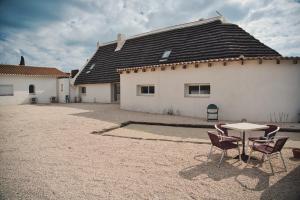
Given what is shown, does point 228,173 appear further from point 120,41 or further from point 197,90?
point 120,41

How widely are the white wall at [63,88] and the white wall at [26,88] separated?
1.98ft

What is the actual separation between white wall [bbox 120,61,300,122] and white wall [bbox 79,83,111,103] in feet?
31.7

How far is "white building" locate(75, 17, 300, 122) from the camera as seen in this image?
10445 millimetres

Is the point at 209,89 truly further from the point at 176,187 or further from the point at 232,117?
the point at 176,187

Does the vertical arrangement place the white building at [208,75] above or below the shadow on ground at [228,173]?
above

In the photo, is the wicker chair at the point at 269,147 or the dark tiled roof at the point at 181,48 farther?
the dark tiled roof at the point at 181,48

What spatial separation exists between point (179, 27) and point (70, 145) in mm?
14953

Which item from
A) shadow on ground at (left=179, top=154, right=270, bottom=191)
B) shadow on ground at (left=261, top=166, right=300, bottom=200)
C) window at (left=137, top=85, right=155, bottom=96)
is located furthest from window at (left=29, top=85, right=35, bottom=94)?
shadow on ground at (left=261, top=166, right=300, bottom=200)

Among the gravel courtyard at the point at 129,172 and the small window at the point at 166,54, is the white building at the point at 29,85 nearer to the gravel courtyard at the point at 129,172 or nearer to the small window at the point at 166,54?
the small window at the point at 166,54

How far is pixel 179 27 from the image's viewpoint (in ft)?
60.1

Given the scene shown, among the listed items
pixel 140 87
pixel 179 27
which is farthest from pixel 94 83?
pixel 179 27

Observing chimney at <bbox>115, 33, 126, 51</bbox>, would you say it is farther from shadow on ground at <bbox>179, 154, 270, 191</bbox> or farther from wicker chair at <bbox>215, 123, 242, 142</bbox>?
shadow on ground at <bbox>179, 154, 270, 191</bbox>

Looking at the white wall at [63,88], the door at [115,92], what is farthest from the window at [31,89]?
the door at [115,92]

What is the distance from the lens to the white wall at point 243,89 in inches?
409
